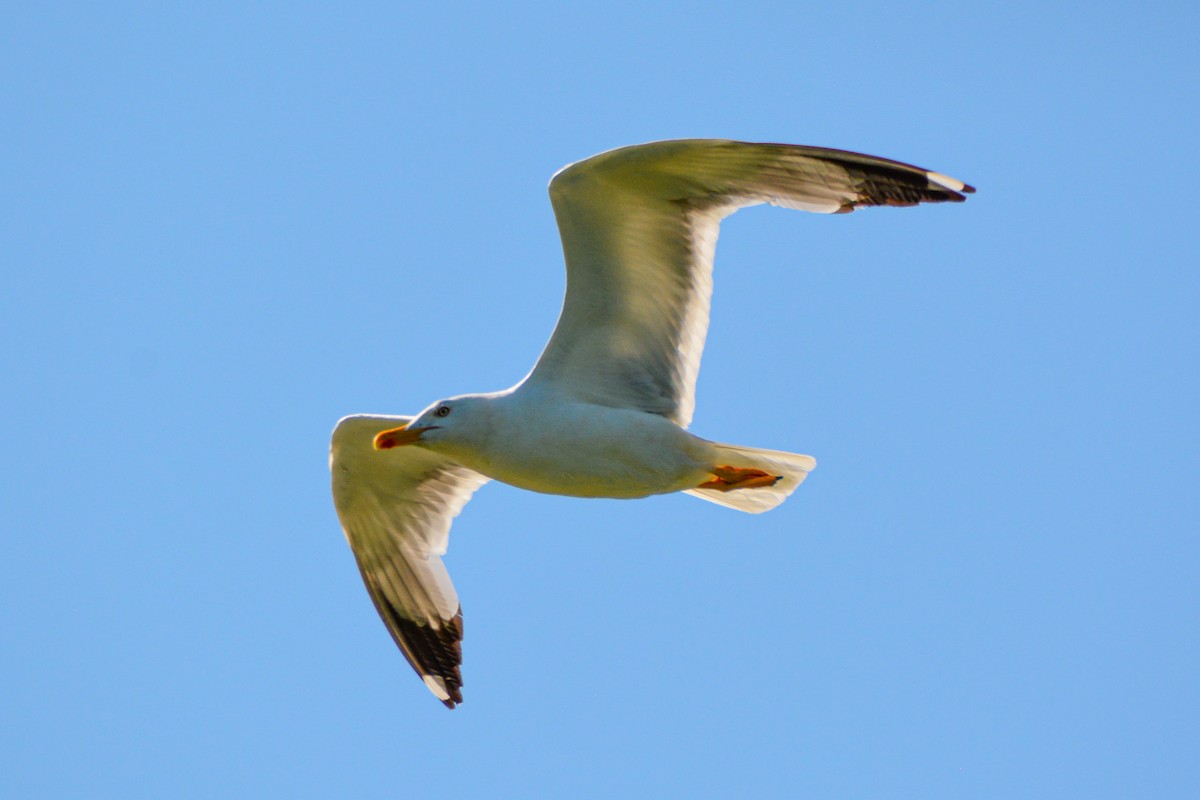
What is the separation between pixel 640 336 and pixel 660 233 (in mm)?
633

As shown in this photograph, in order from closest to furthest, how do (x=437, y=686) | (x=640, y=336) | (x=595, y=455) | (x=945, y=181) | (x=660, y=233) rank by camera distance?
(x=945, y=181), (x=595, y=455), (x=660, y=233), (x=640, y=336), (x=437, y=686)

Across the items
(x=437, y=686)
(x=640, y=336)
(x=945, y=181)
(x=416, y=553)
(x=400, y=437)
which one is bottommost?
(x=437, y=686)

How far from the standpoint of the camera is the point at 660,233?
7.66 meters

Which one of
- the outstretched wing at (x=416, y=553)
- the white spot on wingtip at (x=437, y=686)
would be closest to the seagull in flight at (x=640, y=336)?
the outstretched wing at (x=416, y=553)

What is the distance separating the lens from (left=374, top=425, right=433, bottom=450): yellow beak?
7.74 meters

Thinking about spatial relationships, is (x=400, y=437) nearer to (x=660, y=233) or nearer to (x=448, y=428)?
(x=448, y=428)

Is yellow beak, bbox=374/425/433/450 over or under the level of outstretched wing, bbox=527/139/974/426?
under

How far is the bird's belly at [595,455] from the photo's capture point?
754 centimetres

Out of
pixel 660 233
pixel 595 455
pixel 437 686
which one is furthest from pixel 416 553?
pixel 660 233

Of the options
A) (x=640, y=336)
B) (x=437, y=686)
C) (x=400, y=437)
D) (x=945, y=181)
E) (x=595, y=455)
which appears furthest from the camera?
(x=437, y=686)

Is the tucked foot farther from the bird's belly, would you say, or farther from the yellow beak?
the yellow beak

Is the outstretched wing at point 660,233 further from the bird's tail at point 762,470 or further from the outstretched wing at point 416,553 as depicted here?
the outstretched wing at point 416,553

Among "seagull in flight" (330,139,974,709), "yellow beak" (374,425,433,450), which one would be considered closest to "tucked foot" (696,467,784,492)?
"seagull in flight" (330,139,974,709)

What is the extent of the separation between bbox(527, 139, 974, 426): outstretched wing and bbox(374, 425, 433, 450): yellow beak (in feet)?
2.28
